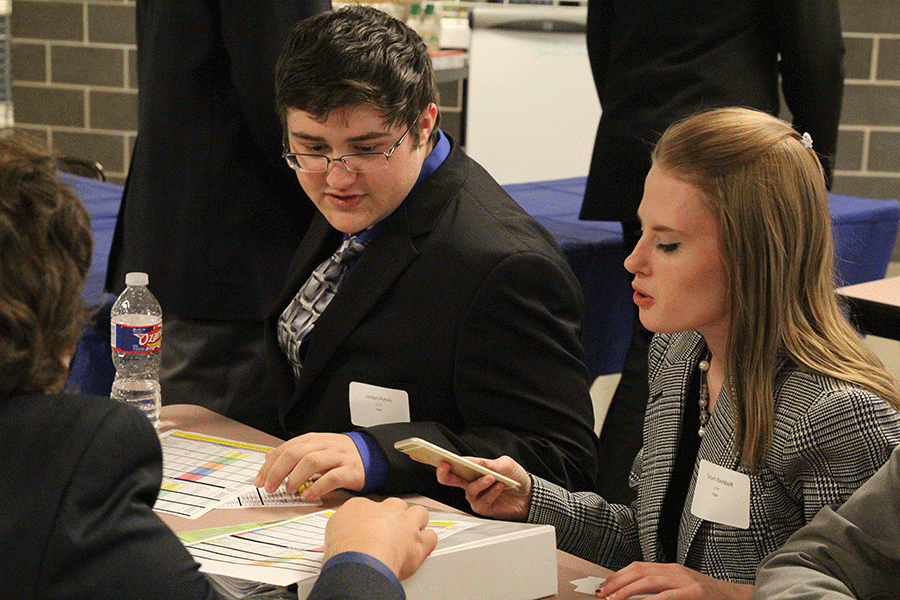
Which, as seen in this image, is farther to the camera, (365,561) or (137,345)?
(137,345)

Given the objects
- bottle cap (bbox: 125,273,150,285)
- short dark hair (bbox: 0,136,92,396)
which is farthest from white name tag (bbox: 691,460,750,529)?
bottle cap (bbox: 125,273,150,285)

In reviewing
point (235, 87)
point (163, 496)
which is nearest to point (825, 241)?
point (163, 496)

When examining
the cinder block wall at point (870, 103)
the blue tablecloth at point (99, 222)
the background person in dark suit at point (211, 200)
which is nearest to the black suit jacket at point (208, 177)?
the background person in dark suit at point (211, 200)

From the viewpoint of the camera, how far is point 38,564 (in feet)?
2.70

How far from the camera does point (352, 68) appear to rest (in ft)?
5.55

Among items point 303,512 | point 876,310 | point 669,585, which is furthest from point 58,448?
point 876,310

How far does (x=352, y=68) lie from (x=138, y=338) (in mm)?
589

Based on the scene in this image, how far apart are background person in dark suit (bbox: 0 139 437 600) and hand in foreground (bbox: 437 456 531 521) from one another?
579 mm

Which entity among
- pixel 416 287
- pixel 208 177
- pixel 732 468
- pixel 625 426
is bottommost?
pixel 625 426

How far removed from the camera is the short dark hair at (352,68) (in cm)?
169

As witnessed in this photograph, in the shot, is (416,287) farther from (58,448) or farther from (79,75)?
(79,75)

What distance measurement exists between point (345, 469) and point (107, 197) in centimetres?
241

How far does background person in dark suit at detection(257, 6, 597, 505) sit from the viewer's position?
5.53ft

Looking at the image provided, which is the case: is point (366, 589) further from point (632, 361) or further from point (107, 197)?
point (107, 197)
